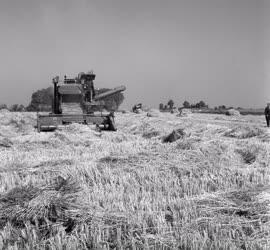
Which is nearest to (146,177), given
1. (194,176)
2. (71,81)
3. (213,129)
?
(194,176)

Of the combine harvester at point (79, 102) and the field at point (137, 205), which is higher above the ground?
the combine harvester at point (79, 102)

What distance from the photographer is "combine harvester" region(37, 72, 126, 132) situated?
760 inches

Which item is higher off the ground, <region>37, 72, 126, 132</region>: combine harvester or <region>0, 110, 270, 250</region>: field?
<region>37, 72, 126, 132</region>: combine harvester

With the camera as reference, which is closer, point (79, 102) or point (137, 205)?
point (137, 205)

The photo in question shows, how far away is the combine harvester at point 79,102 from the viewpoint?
1930 centimetres

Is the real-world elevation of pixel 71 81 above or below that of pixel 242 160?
above

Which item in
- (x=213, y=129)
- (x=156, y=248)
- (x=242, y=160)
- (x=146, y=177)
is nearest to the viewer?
(x=156, y=248)

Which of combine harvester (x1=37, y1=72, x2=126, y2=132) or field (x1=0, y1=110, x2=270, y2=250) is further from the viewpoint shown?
combine harvester (x1=37, y1=72, x2=126, y2=132)

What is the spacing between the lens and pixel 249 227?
13.6ft

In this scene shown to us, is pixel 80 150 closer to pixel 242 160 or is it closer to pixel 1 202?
pixel 242 160

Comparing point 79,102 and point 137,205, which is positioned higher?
point 79,102

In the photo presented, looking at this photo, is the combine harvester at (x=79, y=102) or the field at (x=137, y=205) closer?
the field at (x=137, y=205)

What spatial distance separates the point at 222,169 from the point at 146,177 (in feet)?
3.96

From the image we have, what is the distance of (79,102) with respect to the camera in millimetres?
21312
